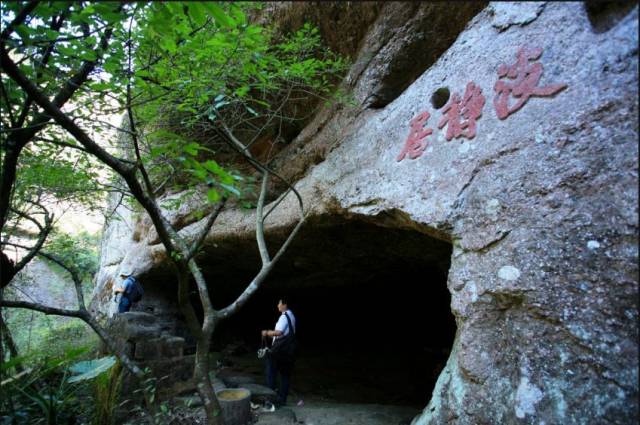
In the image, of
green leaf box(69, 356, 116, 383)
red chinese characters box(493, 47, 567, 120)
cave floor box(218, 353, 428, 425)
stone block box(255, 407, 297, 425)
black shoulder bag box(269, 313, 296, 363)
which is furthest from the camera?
black shoulder bag box(269, 313, 296, 363)

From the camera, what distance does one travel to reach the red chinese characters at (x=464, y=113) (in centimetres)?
300

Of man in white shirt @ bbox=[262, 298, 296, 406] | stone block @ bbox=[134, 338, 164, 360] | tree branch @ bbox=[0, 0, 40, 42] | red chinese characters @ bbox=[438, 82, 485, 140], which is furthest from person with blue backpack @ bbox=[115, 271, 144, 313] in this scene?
red chinese characters @ bbox=[438, 82, 485, 140]

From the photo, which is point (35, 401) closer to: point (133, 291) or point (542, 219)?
point (133, 291)

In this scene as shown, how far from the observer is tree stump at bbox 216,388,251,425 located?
13.4 ft

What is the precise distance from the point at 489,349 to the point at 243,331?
9.34 metres

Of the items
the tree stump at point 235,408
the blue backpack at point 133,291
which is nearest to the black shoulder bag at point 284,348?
the tree stump at point 235,408

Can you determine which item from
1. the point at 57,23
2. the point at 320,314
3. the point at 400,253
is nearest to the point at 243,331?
the point at 320,314

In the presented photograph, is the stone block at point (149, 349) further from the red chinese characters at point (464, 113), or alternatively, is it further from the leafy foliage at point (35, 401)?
the red chinese characters at point (464, 113)

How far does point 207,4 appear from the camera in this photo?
1.42m

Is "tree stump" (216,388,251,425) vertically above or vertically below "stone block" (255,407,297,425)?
above

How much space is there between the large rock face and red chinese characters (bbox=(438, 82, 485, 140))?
62 millimetres

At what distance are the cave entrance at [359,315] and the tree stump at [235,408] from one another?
2.23 metres

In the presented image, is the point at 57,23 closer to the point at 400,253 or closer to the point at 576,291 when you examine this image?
the point at 576,291

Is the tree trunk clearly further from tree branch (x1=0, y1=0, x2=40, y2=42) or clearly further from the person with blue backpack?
the person with blue backpack
